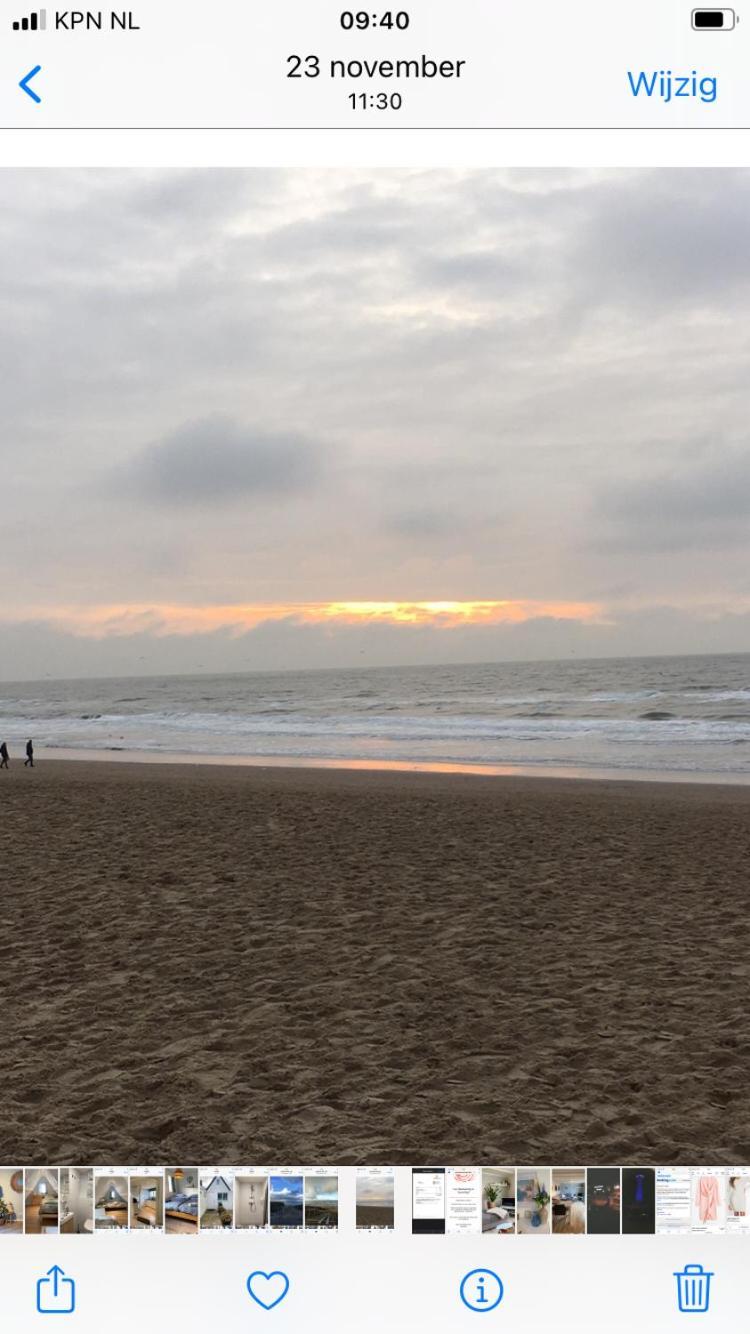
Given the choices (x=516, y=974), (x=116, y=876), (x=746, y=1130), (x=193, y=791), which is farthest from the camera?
(x=193, y=791)

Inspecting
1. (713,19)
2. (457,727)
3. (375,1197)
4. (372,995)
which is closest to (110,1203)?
(375,1197)

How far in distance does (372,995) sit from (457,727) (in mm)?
39070

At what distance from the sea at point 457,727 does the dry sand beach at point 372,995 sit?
51.6 feet

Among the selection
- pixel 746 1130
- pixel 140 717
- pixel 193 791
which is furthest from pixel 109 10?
pixel 140 717

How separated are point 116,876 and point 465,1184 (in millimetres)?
7893

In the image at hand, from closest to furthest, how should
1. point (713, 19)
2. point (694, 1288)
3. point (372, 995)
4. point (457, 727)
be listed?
point (694, 1288) → point (713, 19) → point (372, 995) → point (457, 727)

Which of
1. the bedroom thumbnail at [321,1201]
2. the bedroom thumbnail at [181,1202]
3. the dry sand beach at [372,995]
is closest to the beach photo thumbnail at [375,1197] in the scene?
the bedroom thumbnail at [321,1201]

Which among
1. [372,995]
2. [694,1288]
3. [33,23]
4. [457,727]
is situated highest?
[33,23]

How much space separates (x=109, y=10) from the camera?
7.82 feet

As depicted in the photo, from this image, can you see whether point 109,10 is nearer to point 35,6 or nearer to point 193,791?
point 35,6

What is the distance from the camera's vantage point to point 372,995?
615cm

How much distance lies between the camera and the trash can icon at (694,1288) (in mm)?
2082

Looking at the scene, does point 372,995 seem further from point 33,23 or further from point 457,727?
point 457,727

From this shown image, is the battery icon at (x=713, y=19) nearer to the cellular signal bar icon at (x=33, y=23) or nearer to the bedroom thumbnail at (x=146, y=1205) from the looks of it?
the cellular signal bar icon at (x=33, y=23)
